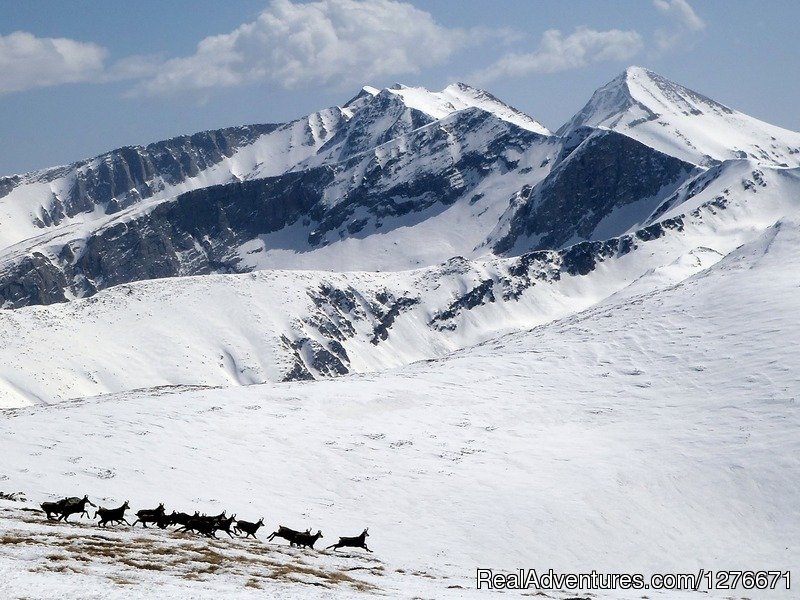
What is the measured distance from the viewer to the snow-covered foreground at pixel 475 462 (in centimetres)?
4060

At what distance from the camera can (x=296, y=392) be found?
229ft

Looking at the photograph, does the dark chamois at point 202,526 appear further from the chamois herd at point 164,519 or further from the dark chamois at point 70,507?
the dark chamois at point 70,507

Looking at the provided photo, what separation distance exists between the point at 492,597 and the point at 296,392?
4497 cm

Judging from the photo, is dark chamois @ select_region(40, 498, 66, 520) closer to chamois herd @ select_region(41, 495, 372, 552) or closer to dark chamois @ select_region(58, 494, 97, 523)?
chamois herd @ select_region(41, 495, 372, 552)

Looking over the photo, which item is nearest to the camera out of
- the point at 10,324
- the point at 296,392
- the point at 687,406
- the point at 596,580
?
the point at 596,580

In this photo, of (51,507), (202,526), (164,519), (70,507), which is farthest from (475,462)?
(51,507)

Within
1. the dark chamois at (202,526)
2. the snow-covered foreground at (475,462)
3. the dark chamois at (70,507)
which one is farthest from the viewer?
the snow-covered foreground at (475,462)

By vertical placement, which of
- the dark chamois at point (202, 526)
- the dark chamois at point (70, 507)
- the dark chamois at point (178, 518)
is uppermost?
the dark chamois at point (70, 507)

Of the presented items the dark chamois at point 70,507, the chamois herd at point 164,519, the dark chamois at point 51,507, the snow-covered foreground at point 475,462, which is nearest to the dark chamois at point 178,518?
the chamois herd at point 164,519

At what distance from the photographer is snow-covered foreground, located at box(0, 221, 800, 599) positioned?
4060cm

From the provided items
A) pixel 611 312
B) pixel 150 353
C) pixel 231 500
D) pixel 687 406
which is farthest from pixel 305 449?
pixel 150 353

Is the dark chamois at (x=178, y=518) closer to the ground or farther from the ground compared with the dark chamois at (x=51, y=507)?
closer to the ground

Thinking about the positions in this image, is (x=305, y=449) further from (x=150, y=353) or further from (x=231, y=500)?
(x=150, y=353)

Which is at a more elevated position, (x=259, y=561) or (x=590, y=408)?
(x=259, y=561)
